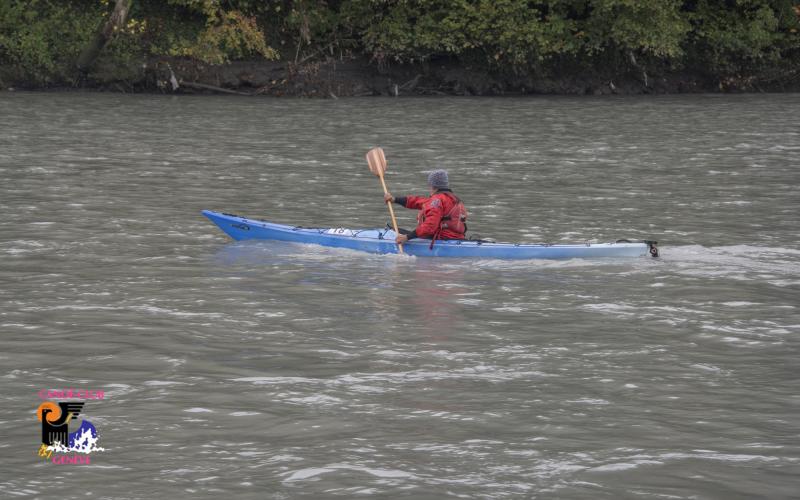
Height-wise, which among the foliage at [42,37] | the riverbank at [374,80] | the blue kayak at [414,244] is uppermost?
the foliage at [42,37]

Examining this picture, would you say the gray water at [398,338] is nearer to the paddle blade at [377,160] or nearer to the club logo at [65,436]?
the club logo at [65,436]

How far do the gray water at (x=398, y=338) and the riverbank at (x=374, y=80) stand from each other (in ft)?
50.8

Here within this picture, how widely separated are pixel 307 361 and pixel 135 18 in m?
30.1

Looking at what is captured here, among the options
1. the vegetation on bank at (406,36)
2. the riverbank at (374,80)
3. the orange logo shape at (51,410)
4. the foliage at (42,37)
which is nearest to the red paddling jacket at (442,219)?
the orange logo shape at (51,410)

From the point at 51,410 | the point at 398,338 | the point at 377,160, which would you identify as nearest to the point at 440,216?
the point at 377,160

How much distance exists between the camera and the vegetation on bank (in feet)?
114

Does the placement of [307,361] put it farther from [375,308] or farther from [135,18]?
[135,18]

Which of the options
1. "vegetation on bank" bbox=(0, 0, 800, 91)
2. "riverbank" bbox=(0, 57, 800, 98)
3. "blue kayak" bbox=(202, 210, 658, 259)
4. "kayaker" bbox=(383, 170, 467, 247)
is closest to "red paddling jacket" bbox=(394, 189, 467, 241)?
"kayaker" bbox=(383, 170, 467, 247)

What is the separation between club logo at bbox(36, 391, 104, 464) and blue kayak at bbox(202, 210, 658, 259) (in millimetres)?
5747

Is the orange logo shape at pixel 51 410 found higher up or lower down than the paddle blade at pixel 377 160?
lower down

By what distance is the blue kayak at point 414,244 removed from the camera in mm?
12102

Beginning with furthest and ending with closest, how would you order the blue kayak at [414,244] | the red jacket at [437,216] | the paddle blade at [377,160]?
the paddle blade at [377,160] → the red jacket at [437,216] → the blue kayak at [414,244]

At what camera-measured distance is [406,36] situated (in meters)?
35.4

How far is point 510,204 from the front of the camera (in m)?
16.3
